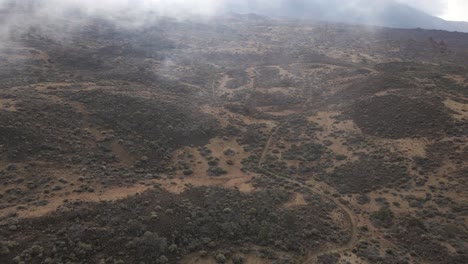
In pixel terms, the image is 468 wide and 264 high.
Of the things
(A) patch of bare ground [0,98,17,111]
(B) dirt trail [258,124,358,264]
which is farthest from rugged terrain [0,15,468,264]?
(A) patch of bare ground [0,98,17,111]

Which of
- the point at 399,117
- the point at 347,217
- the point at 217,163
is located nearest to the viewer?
the point at 347,217

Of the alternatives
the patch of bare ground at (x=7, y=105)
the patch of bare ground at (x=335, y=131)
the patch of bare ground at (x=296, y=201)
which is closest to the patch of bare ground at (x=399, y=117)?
the patch of bare ground at (x=335, y=131)

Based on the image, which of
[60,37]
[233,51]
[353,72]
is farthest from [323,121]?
[60,37]

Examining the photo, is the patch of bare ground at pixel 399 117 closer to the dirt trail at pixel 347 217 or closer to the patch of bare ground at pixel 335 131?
the patch of bare ground at pixel 335 131

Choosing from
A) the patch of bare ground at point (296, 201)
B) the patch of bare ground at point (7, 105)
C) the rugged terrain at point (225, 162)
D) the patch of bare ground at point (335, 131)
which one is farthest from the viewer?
the patch of bare ground at point (335, 131)

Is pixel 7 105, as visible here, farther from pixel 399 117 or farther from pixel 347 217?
pixel 399 117

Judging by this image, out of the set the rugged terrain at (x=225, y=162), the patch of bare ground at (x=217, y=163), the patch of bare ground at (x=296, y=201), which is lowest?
the patch of bare ground at (x=217, y=163)

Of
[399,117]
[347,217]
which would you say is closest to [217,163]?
[347,217]

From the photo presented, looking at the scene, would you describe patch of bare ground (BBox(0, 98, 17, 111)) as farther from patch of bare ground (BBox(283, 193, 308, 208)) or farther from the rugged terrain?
patch of bare ground (BBox(283, 193, 308, 208))
